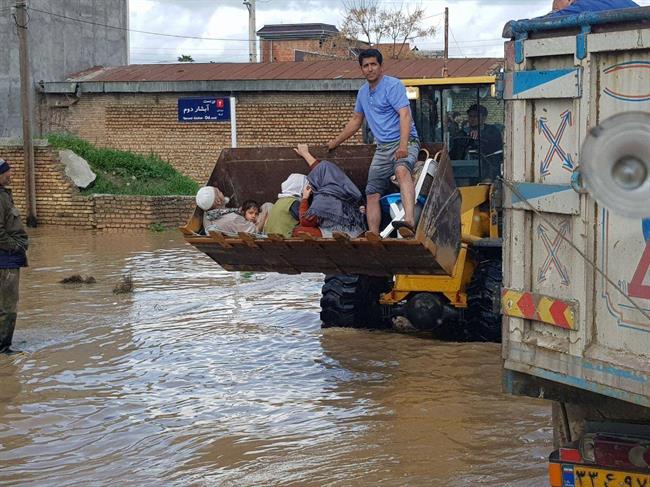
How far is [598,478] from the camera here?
4.32m

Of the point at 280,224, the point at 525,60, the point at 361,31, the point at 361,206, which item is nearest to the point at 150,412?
the point at 280,224

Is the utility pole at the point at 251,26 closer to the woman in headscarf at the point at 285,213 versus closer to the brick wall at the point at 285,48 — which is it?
the brick wall at the point at 285,48

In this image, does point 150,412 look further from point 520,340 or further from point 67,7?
point 67,7

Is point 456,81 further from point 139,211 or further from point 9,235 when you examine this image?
point 139,211

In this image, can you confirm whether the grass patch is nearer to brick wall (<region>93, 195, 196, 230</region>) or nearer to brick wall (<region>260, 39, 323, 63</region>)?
brick wall (<region>93, 195, 196, 230</region>)

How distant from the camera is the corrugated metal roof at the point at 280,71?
25248 mm

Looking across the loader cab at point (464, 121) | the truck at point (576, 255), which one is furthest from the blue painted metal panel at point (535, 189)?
the loader cab at point (464, 121)

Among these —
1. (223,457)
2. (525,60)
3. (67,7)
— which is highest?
(67,7)

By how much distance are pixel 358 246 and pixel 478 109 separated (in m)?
3.45

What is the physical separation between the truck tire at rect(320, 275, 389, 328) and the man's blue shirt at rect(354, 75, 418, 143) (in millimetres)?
2486

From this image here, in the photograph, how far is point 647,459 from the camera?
429cm

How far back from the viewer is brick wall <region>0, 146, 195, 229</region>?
73.7 feet

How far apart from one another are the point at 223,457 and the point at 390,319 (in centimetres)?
420

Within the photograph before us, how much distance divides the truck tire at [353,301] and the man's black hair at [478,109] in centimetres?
195
